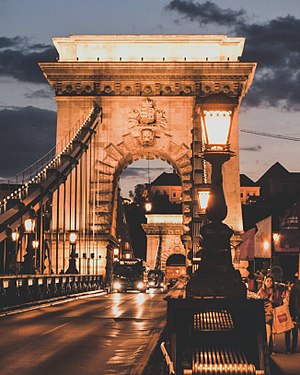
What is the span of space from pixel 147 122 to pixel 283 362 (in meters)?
43.5

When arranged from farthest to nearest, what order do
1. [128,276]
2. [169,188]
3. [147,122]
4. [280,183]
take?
[169,188] < [280,183] < [128,276] < [147,122]

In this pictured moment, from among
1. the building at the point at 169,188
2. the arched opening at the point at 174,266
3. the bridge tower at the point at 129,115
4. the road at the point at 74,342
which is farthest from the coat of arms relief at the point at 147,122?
the building at the point at 169,188

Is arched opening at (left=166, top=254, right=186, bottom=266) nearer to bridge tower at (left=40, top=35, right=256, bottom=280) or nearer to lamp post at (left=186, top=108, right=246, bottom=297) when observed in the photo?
bridge tower at (left=40, top=35, right=256, bottom=280)

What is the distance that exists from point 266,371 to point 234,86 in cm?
5041

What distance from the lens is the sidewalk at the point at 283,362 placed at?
13.8 meters

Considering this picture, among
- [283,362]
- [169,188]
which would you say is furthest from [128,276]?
[169,188]

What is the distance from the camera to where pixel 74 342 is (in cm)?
1828

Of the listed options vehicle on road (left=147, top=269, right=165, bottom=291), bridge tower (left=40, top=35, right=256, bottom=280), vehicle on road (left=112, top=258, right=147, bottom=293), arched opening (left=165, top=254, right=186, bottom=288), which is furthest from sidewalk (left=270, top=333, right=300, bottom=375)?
arched opening (left=165, top=254, right=186, bottom=288)

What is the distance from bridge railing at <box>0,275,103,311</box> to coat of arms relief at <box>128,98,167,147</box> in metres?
12.2

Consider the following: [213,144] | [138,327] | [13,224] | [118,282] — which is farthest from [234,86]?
[213,144]

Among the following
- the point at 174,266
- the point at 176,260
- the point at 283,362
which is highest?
the point at 176,260

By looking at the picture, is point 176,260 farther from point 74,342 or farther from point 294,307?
point 294,307

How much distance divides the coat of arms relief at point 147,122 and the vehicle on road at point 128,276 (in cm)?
1072

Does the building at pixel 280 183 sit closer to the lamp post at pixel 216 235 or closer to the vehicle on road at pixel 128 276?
the vehicle on road at pixel 128 276
